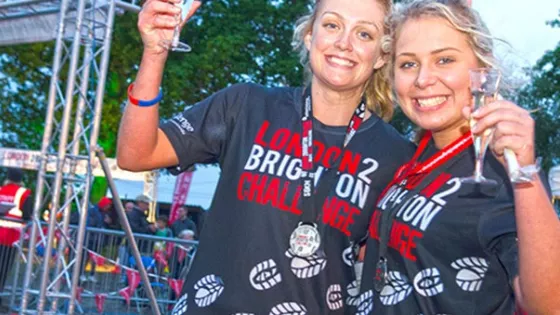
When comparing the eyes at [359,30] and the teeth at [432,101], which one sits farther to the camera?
the eyes at [359,30]

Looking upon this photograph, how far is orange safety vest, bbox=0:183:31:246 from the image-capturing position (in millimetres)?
10164

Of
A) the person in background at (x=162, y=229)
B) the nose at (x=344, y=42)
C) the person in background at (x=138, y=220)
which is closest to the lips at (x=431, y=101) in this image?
the nose at (x=344, y=42)

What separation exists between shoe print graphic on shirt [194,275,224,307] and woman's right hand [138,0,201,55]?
2.66ft

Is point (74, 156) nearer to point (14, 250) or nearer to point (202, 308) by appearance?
point (14, 250)

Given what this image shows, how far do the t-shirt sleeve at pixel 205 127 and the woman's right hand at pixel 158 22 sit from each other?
15.0 inches

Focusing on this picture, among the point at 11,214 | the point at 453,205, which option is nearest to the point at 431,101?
the point at 453,205

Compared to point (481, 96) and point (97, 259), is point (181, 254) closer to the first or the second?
point (97, 259)

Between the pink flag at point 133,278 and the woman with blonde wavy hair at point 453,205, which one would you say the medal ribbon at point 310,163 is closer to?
the woman with blonde wavy hair at point 453,205

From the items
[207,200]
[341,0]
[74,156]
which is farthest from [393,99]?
[207,200]

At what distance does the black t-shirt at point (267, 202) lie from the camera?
2.85 metres

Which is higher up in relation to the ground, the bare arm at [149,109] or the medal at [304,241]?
the bare arm at [149,109]

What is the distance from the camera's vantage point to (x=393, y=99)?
10.8 ft

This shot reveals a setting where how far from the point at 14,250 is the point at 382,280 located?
27.8 feet

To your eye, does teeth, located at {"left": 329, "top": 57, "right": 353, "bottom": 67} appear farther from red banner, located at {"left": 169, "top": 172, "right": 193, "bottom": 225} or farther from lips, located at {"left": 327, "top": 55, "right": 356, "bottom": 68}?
red banner, located at {"left": 169, "top": 172, "right": 193, "bottom": 225}
